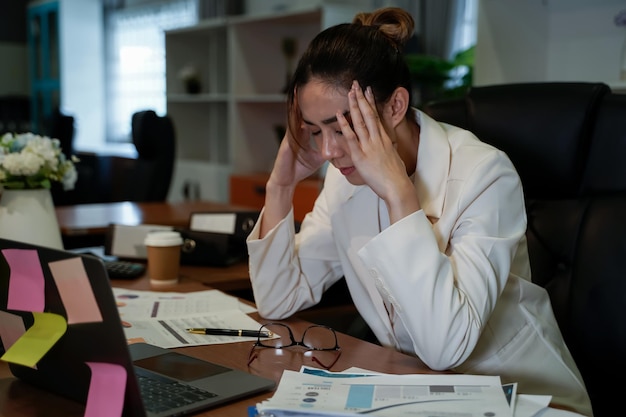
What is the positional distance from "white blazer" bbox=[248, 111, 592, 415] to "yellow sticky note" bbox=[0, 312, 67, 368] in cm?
49

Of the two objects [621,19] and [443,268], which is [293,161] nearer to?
[443,268]

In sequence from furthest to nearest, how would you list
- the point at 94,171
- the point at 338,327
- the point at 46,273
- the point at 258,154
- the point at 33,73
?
the point at 33,73 → the point at 94,171 → the point at 258,154 → the point at 338,327 → the point at 46,273

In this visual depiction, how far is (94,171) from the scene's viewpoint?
5.24 m

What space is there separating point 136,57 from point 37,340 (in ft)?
21.7

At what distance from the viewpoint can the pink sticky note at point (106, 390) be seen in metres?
0.84

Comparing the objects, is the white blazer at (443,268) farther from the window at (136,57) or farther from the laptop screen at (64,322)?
the window at (136,57)

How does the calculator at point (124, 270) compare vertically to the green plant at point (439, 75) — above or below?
below

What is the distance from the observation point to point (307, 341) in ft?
4.16

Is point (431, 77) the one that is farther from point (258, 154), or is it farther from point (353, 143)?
point (353, 143)

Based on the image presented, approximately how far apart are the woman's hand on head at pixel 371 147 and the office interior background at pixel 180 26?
1493 mm

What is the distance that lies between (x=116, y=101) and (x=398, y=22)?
21.7 ft

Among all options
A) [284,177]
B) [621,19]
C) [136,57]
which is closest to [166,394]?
[284,177]

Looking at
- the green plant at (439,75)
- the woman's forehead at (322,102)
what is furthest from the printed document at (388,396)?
the green plant at (439,75)

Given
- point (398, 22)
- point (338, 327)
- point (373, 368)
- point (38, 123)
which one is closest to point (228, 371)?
point (373, 368)
